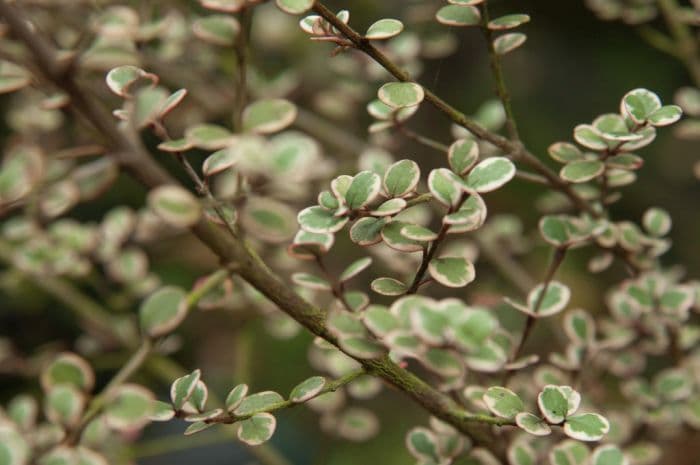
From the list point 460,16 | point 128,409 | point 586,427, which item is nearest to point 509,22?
point 460,16

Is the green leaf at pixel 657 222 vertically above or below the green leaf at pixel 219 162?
below

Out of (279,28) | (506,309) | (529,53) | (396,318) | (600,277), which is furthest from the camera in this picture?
(529,53)

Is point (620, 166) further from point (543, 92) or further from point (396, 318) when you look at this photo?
point (543, 92)

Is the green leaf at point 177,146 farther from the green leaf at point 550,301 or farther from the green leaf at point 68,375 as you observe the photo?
the green leaf at point 550,301

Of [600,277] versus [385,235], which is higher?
[385,235]

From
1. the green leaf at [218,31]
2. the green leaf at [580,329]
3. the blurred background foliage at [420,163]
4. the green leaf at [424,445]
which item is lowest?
the blurred background foliage at [420,163]

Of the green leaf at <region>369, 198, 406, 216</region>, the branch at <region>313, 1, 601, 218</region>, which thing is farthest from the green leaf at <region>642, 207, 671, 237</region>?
the green leaf at <region>369, 198, 406, 216</region>

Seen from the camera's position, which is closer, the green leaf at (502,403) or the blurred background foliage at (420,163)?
the green leaf at (502,403)

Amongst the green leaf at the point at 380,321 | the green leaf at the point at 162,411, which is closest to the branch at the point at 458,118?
the green leaf at the point at 380,321

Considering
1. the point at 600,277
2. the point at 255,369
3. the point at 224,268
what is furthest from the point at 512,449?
the point at 600,277
